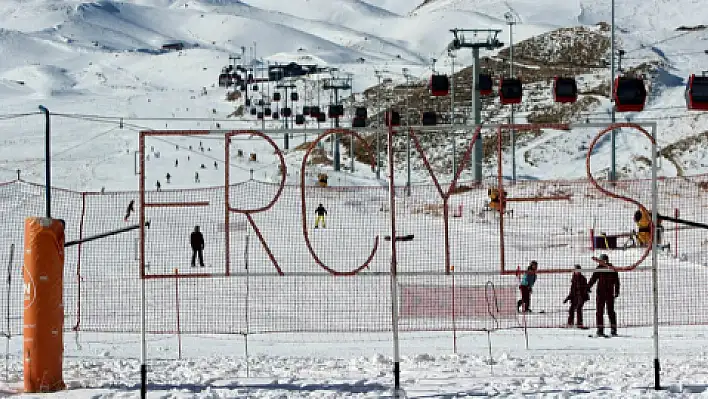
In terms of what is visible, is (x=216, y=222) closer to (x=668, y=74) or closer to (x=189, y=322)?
(x=189, y=322)

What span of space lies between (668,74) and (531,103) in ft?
45.8

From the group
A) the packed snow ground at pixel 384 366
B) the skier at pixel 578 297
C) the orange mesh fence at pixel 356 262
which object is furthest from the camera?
the orange mesh fence at pixel 356 262

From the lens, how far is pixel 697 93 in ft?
82.5

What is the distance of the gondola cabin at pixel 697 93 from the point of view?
2503 centimetres

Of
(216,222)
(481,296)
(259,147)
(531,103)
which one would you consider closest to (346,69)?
(531,103)

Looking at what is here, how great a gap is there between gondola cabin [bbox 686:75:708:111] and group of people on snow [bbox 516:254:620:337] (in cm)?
943

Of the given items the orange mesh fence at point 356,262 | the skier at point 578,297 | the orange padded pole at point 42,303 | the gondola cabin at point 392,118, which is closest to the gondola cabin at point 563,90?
the orange mesh fence at point 356,262

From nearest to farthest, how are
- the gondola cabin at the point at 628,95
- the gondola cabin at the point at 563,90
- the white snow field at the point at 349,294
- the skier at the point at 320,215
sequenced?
1. the white snow field at the point at 349,294
2. the gondola cabin at the point at 628,95
3. the gondola cabin at the point at 563,90
4. the skier at the point at 320,215

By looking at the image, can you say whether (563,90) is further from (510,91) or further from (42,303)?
(42,303)

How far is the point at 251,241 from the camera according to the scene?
99.8 ft

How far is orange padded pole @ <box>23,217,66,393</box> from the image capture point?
10.6 m

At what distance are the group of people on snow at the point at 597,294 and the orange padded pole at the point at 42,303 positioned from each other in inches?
261

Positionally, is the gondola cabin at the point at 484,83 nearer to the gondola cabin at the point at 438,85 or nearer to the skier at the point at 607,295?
the gondola cabin at the point at 438,85

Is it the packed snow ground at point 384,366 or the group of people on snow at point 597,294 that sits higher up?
the group of people on snow at point 597,294
